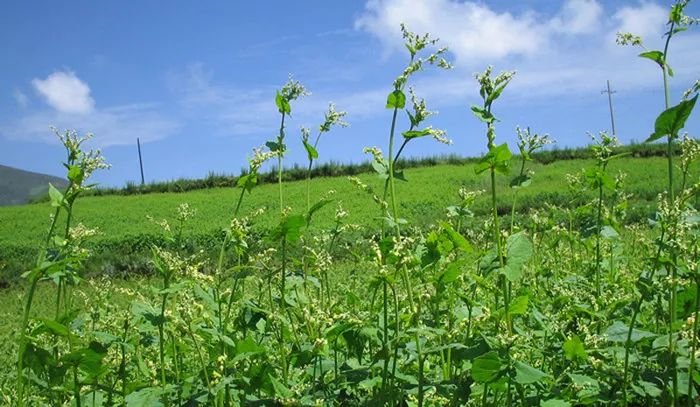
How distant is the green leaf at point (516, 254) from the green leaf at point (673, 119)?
0.55 m

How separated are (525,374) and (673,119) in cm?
90

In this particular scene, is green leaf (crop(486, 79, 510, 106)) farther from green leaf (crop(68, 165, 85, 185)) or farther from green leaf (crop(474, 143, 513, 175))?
green leaf (crop(68, 165, 85, 185))

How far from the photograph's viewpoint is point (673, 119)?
2.08 meters

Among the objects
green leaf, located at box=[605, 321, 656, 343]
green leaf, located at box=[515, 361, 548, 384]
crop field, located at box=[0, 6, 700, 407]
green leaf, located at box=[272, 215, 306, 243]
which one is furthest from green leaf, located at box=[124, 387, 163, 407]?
green leaf, located at box=[605, 321, 656, 343]

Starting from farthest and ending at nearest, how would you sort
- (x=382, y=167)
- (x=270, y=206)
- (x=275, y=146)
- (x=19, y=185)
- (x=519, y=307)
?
1. (x=19, y=185)
2. (x=270, y=206)
3. (x=275, y=146)
4. (x=382, y=167)
5. (x=519, y=307)

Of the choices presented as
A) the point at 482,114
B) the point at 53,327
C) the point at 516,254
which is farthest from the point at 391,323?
the point at 53,327

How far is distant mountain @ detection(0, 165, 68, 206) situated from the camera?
988 inches

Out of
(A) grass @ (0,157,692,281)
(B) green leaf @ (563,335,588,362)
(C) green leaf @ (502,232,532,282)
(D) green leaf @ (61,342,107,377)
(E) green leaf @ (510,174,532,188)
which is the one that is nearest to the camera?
(C) green leaf @ (502,232,532,282)

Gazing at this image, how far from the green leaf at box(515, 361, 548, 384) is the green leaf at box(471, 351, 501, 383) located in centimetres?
7

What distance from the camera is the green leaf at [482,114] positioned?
1962 millimetres

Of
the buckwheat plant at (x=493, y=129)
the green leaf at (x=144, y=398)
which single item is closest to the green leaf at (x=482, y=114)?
the buckwheat plant at (x=493, y=129)

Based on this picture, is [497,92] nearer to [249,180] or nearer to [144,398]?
[249,180]

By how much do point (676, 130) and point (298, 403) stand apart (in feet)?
4.76

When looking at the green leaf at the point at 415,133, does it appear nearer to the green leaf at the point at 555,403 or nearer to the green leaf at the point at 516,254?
the green leaf at the point at 516,254
